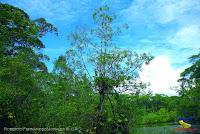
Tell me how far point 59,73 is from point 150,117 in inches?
1633

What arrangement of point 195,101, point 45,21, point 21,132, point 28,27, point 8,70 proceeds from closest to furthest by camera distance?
point 8,70 < point 21,132 < point 28,27 < point 45,21 < point 195,101

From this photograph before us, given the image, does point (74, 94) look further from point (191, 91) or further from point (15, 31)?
point (191, 91)

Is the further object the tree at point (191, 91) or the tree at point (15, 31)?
the tree at point (191, 91)

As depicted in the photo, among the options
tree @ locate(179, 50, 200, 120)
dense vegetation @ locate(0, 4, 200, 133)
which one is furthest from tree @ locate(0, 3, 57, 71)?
tree @ locate(179, 50, 200, 120)

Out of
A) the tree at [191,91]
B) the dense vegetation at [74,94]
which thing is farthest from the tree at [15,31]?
the tree at [191,91]

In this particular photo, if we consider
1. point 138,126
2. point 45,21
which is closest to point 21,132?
point 138,126

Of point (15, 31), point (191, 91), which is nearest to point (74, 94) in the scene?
point (15, 31)

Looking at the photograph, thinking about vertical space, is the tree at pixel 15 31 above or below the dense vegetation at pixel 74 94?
above

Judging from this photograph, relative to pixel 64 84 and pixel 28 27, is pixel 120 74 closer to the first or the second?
pixel 64 84

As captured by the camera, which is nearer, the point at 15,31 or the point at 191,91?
the point at 15,31

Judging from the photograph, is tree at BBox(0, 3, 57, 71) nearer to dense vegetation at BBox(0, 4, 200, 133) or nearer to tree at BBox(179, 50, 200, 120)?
dense vegetation at BBox(0, 4, 200, 133)

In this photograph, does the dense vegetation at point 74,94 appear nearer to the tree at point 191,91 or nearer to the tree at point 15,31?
the tree at point 15,31

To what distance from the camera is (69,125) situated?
42.5 feet

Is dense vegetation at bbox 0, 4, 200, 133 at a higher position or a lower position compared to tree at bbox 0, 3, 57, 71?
lower
